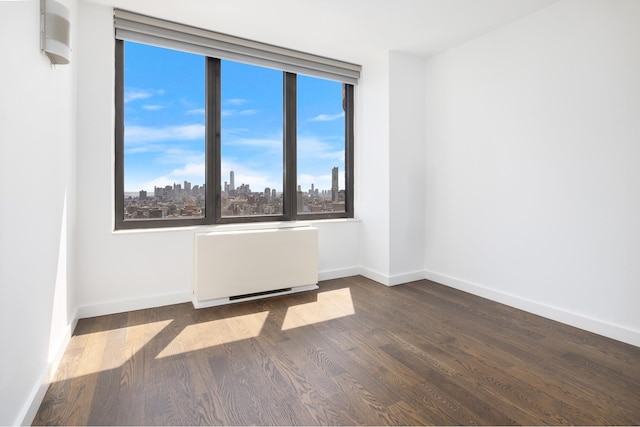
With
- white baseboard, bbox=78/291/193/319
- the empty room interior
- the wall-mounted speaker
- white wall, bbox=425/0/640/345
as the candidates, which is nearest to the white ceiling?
the empty room interior

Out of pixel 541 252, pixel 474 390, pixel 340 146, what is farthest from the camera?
pixel 340 146

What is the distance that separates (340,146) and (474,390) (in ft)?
10.3

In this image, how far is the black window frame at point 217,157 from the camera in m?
2.96

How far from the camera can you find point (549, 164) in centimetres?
276

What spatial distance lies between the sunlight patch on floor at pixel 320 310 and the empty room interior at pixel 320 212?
4 centimetres

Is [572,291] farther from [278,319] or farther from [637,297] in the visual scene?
[278,319]

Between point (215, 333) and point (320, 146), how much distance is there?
98.6 inches

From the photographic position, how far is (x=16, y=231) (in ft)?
4.58

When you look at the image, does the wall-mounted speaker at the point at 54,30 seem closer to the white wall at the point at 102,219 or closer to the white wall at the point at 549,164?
the white wall at the point at 102,219

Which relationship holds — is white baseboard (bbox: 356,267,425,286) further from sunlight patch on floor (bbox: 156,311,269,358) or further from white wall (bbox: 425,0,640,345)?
sunlight patch on floor (bbox: 156,311,269,358)

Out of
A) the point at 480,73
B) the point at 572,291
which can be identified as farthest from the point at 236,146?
the point at 572,291

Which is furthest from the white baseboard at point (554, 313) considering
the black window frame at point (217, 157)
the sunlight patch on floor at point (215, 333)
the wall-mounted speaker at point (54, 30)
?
the wall-mounted speaker at point (54, 30)

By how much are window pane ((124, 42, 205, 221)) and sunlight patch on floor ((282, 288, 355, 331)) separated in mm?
1423

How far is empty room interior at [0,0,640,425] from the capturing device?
166 centimetres
